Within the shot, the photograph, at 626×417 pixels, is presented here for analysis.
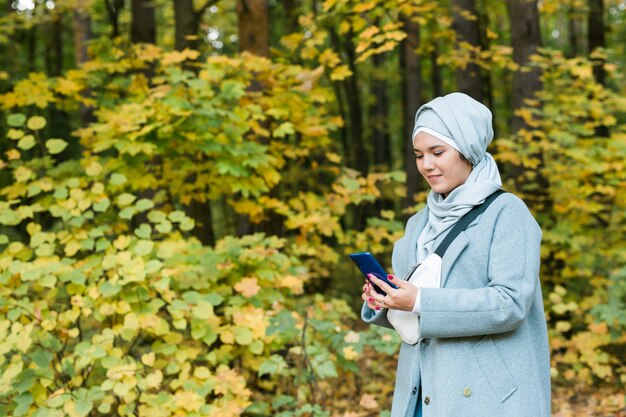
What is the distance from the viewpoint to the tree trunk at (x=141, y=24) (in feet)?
24.2

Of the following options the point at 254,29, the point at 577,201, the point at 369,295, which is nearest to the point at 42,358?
the point at 369,295

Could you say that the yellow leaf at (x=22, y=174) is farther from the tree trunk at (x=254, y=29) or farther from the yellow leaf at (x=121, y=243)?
the tree trunk at (x=254, y=29)

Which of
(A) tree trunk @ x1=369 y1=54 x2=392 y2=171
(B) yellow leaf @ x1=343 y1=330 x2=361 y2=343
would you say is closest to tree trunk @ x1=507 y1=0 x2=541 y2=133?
(B) yellow leaf @ x1=343 y1=330 x2=361 y2=343

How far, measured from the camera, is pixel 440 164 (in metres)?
2.05

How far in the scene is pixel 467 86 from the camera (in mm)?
7098

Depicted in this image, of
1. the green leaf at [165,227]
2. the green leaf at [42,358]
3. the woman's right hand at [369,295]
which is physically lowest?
the green leaf at [42,358]

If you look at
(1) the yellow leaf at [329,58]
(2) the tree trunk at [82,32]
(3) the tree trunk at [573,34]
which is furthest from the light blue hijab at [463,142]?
(2) the tree trunk at [82,32]

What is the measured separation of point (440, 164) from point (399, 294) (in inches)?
19.3

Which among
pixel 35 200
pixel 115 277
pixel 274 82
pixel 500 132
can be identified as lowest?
pixel 500 132

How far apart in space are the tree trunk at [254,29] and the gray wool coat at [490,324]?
464cm

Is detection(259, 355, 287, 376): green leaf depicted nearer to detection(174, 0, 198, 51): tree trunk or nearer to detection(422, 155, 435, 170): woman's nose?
detection(422, 155, 435, 170): woman's nose

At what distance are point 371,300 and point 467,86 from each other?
5604mm

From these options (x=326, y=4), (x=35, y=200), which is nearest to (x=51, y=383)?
(x=35, y=200)

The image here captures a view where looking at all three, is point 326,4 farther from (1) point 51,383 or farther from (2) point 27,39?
(2) point 27,39
